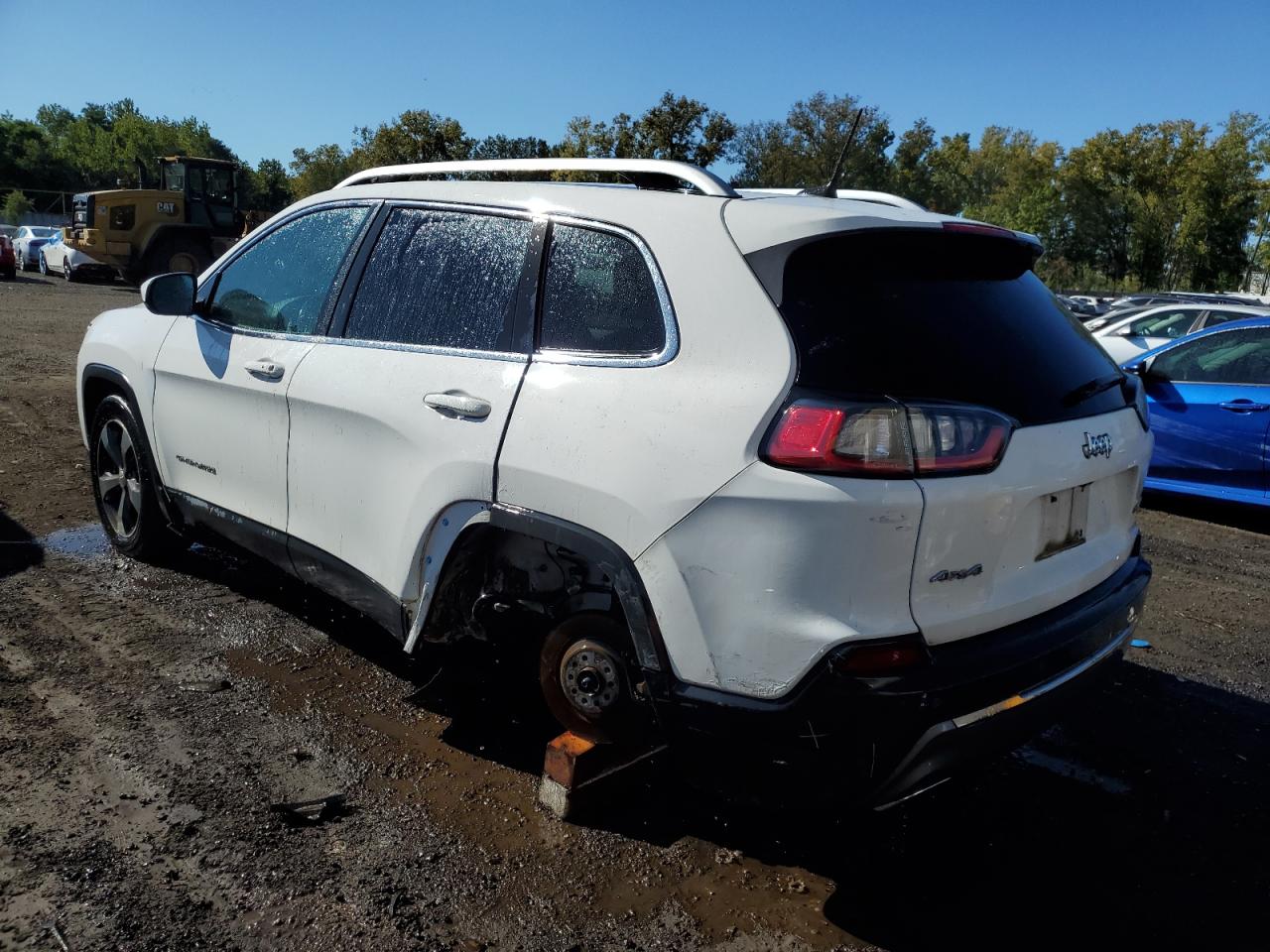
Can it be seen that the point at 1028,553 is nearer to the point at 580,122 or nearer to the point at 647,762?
the point at 647,762

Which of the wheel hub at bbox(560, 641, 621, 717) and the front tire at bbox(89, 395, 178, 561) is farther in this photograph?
the front tire at bbox(89, 395, 178, 561)

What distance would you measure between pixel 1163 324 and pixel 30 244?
33.1 m

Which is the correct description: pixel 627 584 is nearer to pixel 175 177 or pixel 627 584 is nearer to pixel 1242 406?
pixel 1242 406

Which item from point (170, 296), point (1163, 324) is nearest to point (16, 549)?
point (170, 296)

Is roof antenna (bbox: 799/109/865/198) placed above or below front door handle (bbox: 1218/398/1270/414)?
above

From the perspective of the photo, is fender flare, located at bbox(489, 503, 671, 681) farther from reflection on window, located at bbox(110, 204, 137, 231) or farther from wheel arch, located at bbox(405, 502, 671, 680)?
reflection on window, located at bbox(110, 204, 137, 231)

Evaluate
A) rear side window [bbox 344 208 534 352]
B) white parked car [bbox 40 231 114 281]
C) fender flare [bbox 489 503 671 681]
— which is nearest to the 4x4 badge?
fender flare [bbox 489 503 671 681]

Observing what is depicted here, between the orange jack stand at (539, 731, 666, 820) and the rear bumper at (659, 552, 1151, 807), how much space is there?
50 centimetres

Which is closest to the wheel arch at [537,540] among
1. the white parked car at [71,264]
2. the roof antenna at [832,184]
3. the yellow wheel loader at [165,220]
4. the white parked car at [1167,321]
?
the roof antenna at [832,184]

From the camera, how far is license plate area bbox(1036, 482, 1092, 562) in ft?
8.52

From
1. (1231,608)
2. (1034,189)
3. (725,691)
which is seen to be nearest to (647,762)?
(725,691)

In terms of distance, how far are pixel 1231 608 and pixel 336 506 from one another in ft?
15.5

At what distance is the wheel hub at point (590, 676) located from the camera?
279 centimetres

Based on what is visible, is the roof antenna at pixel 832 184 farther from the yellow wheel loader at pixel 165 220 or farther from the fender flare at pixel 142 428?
the yellow wheel loader at pixel 165 220
